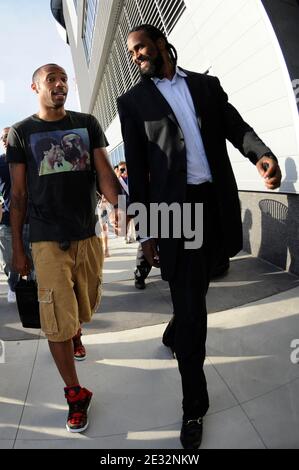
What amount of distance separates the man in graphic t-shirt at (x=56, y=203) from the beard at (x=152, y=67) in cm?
54

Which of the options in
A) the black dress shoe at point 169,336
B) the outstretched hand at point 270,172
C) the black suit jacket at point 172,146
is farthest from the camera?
the black dress shoe at point 169,336

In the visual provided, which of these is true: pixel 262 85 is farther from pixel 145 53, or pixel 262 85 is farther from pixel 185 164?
Answer: pixel 185 164

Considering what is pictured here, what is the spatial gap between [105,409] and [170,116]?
75.1 inches

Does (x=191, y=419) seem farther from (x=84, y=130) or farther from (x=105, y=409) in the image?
(x=84, y=130)

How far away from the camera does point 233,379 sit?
2.55 meters

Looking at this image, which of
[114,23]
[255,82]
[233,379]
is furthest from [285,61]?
[114,23]

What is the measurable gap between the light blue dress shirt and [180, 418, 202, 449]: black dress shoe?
1385mm

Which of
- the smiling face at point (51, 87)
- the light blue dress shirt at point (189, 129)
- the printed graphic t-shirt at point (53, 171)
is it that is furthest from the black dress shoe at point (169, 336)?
the smiling face at point (51, 87)

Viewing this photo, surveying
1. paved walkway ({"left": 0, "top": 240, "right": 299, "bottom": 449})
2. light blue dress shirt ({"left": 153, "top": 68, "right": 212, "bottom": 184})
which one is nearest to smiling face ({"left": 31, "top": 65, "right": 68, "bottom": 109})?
light blue dress shirt ({"left": 153, "top": 68, "right": 212, "bottom": 184})

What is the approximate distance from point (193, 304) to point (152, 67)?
136cm

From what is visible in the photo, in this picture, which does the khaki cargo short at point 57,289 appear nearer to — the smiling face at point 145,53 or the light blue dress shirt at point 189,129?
the light blue dress shirt at point 189,129

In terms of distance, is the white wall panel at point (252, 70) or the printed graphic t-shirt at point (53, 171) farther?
the white wall panel at point (252, 70)

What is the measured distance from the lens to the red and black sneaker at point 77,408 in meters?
2.16

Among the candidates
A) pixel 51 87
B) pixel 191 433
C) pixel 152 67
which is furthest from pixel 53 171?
pixel 191 433
